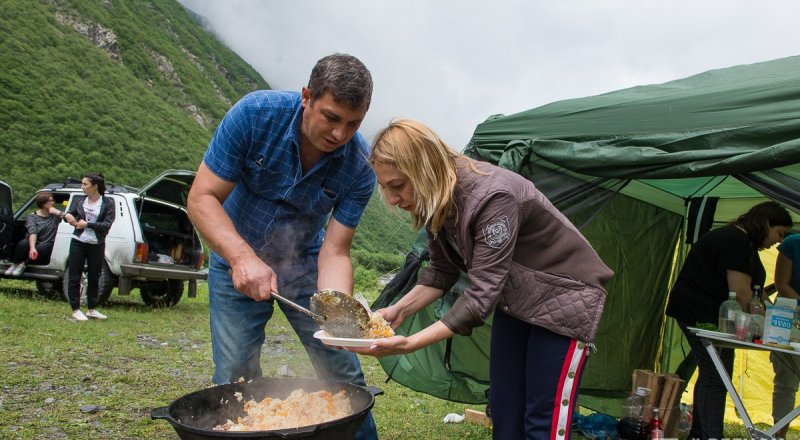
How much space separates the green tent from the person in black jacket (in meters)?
4.60

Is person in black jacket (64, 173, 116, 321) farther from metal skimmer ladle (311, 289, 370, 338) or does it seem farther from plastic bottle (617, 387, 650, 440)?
plastic bottle (617, 387, 650, 440)

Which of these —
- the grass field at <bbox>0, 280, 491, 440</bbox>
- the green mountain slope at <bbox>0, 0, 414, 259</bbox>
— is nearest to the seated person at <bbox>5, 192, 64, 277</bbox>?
the grass field at <bbox>0, 280, 491, 440</bbox>

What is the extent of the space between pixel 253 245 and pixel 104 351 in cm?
389

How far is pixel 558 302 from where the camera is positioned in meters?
2.04

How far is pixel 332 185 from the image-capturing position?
243 centimetres

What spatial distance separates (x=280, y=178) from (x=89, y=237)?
548 cm

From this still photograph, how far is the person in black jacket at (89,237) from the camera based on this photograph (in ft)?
22.3

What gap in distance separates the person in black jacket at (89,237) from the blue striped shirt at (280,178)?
5.16 m

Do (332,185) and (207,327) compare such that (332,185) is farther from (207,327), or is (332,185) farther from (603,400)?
(207,327)

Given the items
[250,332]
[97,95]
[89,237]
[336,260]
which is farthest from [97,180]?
[97,95]

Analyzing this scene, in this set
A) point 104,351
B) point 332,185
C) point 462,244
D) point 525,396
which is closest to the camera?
point 462,244

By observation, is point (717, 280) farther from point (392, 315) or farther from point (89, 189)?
point (89, 189)

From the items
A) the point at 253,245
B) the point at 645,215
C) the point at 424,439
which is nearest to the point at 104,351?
the point at 424,439

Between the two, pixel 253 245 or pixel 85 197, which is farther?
pixel 85 197
